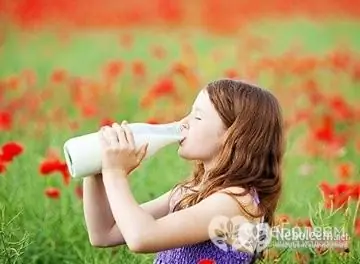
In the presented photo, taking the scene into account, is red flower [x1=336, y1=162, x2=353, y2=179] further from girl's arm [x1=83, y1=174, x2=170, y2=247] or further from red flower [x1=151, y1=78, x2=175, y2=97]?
girl's arm [x1=83, y1=174, x2=170, y2=247]

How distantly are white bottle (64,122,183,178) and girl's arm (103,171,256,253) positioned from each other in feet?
0.16

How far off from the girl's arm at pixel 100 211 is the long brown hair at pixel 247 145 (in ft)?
0.25

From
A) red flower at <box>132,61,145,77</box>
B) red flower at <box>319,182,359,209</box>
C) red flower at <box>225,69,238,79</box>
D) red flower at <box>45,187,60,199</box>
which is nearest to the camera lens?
red flower at <box>319,182,359,209</box>

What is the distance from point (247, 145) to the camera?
1.72m

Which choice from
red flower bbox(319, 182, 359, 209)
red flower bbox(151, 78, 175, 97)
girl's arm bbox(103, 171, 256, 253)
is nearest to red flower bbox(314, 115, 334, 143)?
red flower bbox(151, 78, 175, 97)

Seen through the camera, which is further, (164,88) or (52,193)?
(164,88)

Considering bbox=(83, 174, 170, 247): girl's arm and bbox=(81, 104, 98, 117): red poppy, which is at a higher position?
bbox=(83, 174, 170, 247): girl's arm

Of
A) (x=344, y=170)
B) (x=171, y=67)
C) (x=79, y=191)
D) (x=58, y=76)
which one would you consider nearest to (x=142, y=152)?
(x=79, y=191)

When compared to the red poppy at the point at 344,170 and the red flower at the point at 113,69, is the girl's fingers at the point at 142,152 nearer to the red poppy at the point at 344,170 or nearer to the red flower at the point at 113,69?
the red poppy at the point at 344,170

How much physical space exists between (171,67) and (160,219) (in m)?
1.38

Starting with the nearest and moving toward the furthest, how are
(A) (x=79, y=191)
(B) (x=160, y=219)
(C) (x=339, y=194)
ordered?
(B) (x=160, y=219) < (C) (x=339, y=194) < (A) (x=79, y=191)

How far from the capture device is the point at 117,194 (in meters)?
1.61

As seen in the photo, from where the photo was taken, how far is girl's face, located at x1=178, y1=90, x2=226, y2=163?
67.7 inches

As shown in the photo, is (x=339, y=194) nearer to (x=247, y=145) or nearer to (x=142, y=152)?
(x=247, y=145)
